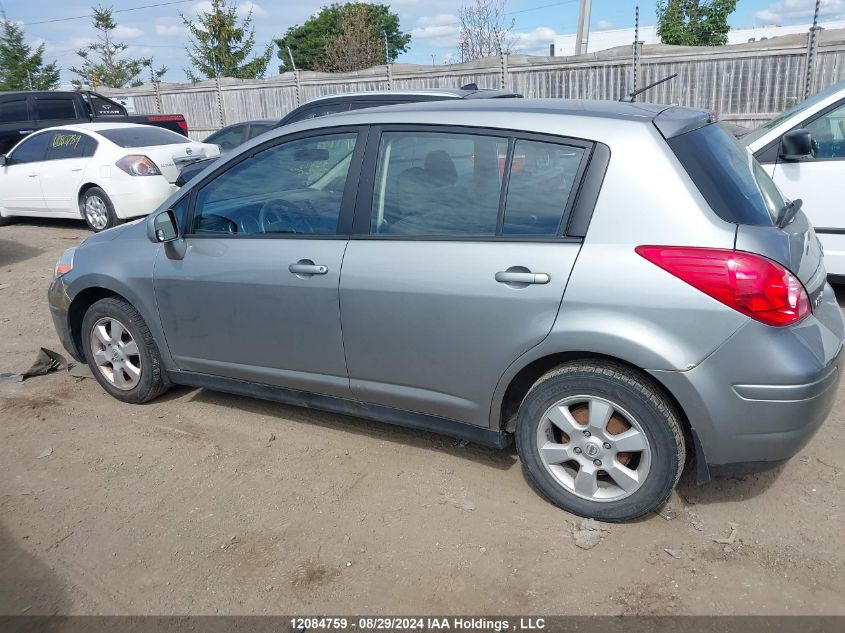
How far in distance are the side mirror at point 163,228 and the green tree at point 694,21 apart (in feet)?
96.8

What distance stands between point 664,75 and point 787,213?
1278cm

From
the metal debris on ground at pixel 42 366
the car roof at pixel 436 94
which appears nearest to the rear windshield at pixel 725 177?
the car roof at pixel 436 94

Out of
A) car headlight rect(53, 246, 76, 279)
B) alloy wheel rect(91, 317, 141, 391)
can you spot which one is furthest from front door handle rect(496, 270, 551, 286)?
car headlight rect(53, 246, 76, 279)

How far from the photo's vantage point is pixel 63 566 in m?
3.06

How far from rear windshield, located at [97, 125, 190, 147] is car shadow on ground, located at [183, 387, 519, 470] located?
6.36 meters

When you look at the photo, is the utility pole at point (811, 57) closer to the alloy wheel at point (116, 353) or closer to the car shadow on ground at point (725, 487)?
the car shadow on ground at point (725, 487)

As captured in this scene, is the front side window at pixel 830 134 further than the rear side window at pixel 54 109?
No

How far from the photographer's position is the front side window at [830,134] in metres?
5.51

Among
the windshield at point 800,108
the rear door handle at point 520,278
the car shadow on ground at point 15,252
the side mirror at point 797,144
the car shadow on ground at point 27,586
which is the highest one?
the windshield at point 800,108

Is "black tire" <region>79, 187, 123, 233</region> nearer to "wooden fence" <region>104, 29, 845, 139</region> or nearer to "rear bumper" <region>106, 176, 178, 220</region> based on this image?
"rear bumper" <region>106, 176, 178, 220</region>

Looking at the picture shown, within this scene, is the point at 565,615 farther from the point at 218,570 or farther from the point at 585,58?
the point at 585,58

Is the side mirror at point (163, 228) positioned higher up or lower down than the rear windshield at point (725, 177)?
lower down

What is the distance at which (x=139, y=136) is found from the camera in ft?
33.4

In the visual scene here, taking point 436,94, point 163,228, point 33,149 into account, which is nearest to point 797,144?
point 436,94
